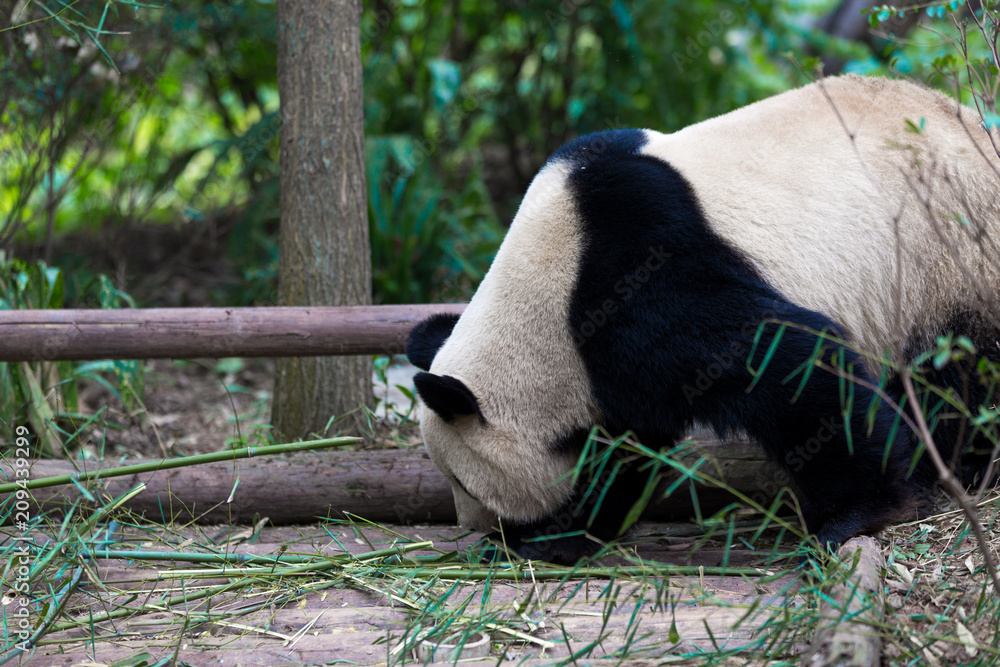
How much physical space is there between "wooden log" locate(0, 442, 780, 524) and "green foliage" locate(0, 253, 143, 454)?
1.77 ft

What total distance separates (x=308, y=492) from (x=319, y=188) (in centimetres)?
141

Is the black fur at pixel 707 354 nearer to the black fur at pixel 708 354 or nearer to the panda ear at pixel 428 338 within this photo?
the black fur at pixel 708 354

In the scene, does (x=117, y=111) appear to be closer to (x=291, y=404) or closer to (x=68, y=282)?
(x=68, y=282)

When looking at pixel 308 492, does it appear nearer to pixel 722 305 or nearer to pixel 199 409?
pixel 722 305

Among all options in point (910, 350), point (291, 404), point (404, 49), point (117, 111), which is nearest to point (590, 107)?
point (404, 49)

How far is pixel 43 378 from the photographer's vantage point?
405 cm

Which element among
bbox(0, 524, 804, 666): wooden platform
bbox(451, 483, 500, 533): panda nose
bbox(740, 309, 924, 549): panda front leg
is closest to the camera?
bbox(0, 524, 804, 666): wooden platform

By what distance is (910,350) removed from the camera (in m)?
2.82

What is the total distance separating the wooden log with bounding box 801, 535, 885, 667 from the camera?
5.57ft

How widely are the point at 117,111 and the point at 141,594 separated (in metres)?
4.36

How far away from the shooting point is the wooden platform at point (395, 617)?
6.82ft

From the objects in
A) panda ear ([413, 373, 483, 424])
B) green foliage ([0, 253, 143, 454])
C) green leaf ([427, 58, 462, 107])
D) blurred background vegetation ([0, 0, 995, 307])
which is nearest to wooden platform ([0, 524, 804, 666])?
panda ear ([413, 373, 483, 424])

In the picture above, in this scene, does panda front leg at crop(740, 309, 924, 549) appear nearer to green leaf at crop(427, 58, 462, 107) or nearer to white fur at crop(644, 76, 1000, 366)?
white fur at crop(644, 76, 1000, 366)

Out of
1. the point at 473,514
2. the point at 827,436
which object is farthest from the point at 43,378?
the point at 827,436
